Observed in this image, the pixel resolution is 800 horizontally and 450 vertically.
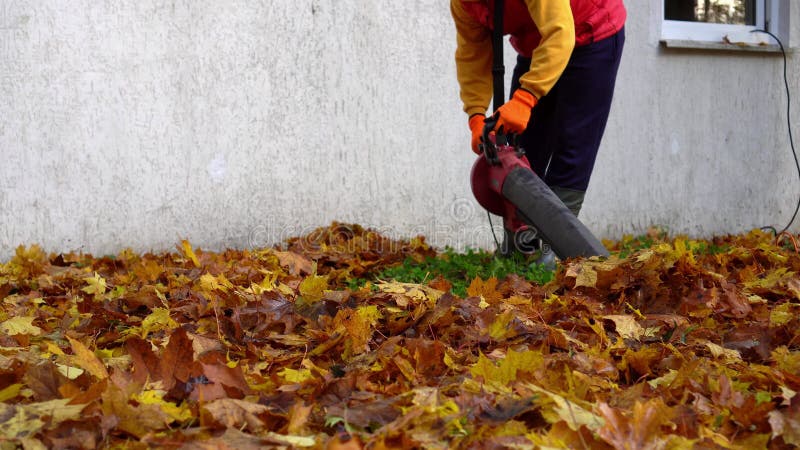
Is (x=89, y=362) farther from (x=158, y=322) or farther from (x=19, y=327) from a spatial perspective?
(x=19, y=327)

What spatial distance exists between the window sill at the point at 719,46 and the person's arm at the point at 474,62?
241 centimetres

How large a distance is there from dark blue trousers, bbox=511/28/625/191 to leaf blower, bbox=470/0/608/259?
259 millimetres

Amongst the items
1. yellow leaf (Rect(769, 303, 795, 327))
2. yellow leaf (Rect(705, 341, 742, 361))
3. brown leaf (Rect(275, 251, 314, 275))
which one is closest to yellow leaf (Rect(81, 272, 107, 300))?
brown leaf (Rect(275, 251, 314, 275))

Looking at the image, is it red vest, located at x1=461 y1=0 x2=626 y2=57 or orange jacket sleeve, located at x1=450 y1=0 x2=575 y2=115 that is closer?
orange jacket sleeve, located at x1=450 y1=0 x2=575 y2=115

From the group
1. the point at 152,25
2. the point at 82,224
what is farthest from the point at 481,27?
the point at 82,224

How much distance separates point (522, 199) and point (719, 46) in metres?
3.34

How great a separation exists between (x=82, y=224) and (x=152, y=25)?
1137 mm

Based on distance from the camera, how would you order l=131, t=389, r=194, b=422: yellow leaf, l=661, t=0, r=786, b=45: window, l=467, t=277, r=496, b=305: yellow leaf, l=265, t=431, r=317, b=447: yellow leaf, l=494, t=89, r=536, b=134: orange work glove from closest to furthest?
l=265, t=431, r=317, b=447: yellow leaf → l=131, t=389, r=194, b=422: yellow leaf → l=467, t=277, r=496, b=305: yellow leaf → l=494, t=89, r=536, b=134: orange work glove → l=661, t=0, r=786, b=45: window

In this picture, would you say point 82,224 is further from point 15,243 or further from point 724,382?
point 724,382

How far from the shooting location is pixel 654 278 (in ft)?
8.45

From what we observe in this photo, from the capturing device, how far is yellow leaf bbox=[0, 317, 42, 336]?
231 cm

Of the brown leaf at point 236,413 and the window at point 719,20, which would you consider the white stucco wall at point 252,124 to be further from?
the brown leaf at point 236,413

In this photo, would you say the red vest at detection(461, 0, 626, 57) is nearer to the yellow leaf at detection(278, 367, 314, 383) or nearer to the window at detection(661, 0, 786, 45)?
the yellow leaf at detection(278, 367, 314, 383)

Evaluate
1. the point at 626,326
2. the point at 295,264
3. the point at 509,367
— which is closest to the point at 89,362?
the point at 509,367
